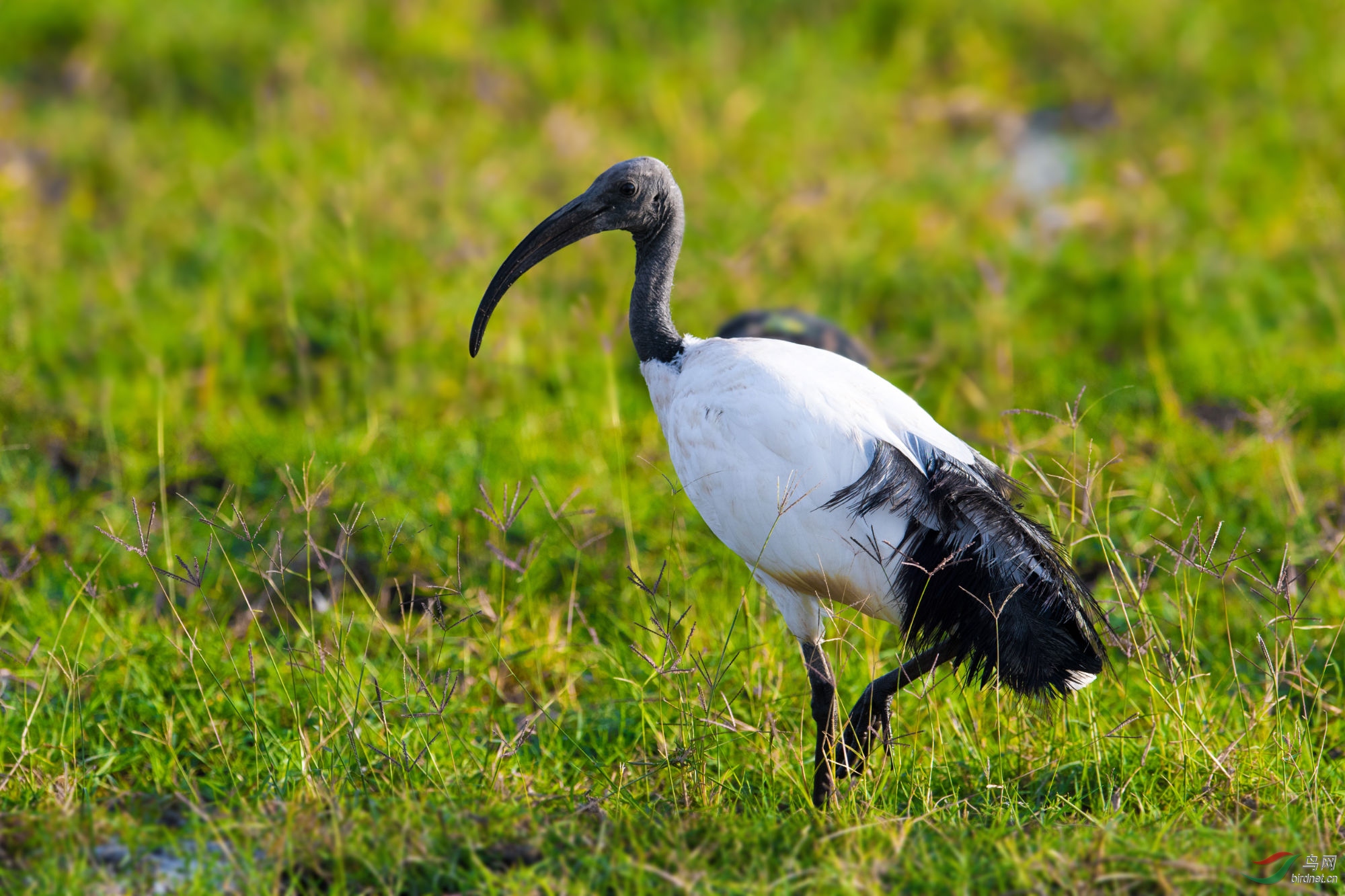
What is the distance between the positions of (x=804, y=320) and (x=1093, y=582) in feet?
4.45

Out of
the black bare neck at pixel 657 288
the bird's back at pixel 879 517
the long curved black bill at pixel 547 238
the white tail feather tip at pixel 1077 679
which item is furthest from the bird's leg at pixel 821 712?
the long curved black bill at pixel 547 238

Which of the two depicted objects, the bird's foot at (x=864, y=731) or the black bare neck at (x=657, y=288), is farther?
the black bare neck at (x=657, y=288)

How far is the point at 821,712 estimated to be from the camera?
327 centimetres

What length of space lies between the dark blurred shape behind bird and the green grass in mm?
256

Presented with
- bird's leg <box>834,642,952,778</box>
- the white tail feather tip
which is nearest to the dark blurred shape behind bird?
bird's leg <box>834,642,952,778</box>

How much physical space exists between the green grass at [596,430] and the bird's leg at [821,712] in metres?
0.09

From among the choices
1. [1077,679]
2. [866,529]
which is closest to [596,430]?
[866,529]

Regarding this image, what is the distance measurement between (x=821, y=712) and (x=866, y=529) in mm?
543

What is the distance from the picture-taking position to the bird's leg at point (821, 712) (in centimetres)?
312

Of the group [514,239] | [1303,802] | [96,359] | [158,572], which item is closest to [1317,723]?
[1303,802]

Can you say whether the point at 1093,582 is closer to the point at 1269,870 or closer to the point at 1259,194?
the point at 1269,870

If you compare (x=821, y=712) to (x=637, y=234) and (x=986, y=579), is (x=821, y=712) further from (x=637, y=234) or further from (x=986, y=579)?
(x=637, y=234)

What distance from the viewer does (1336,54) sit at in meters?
8.12

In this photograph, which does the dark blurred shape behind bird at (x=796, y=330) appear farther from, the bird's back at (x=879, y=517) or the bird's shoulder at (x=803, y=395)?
the bird's back at (x=879, y=517)
